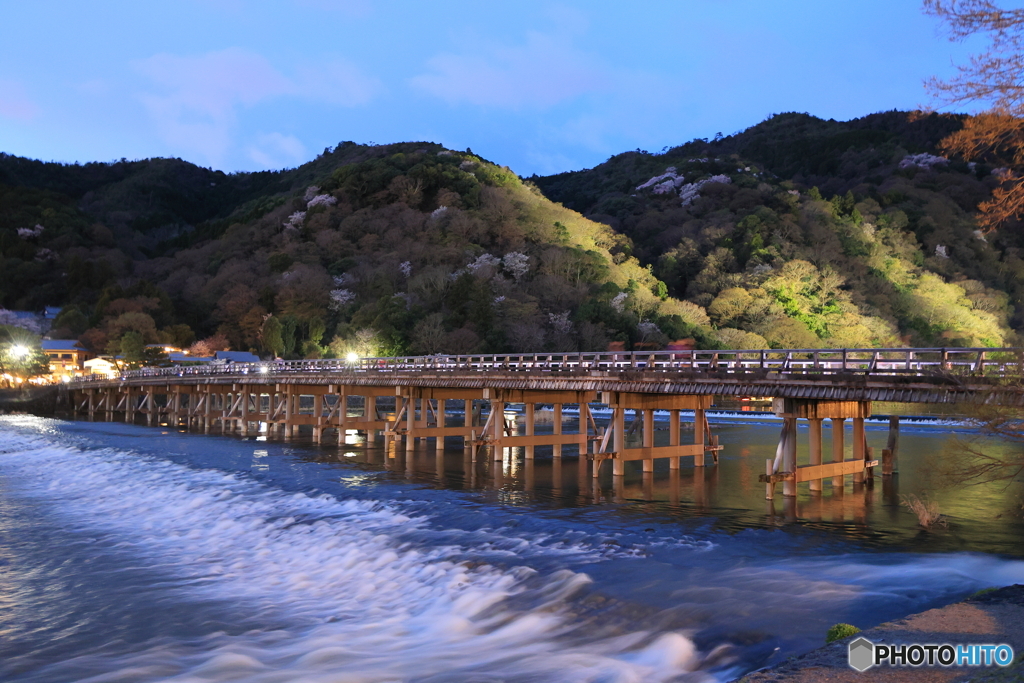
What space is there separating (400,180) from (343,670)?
3832 inches

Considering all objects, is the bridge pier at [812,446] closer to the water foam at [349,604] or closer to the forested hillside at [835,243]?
the water foam at [349,604]

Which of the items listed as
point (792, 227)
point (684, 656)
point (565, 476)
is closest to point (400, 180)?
point (792, 227)

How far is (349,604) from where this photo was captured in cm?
1176

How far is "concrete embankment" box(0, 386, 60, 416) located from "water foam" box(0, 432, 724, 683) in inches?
1964

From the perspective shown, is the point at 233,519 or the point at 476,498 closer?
the point at 233,519

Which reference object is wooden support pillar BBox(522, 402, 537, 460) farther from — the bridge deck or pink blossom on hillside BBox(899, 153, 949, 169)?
pink blossom on hillside BBox(899, 153, 949, 169)

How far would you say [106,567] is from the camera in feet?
46.0

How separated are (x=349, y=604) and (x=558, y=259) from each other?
64.6 meters

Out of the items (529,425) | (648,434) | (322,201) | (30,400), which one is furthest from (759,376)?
(322,201)

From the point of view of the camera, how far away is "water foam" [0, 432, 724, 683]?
8992 mm

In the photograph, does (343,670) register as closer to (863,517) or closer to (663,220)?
(863,517)

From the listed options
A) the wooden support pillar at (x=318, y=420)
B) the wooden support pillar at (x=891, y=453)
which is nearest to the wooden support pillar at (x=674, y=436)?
the wooden support pillar at (x=891, y=453)
